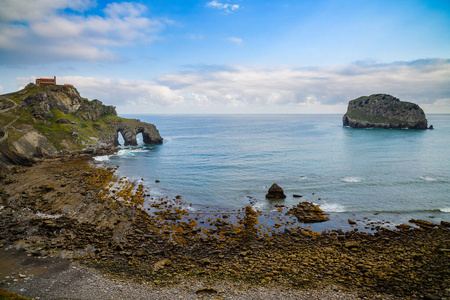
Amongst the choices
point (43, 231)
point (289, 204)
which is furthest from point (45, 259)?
point (289, 204)

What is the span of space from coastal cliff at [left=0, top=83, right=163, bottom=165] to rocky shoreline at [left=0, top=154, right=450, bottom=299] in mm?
32479

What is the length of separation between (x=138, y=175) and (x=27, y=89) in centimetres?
6973

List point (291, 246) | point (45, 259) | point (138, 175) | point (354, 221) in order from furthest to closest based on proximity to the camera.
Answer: point (138, 175) < point (354, 221) < point (291, 246) < point (45, 259)

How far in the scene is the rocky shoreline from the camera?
21859 millimetres

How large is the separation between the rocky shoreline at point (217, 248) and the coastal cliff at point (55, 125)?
107 ft

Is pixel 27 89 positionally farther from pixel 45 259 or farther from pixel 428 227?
pixel 428 227

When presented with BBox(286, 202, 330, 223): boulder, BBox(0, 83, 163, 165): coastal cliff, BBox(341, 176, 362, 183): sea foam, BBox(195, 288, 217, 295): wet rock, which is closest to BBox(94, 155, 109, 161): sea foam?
BBox(0, 83, 163, 165): coastal cliff

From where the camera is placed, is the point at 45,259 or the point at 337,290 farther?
the point at 45,259

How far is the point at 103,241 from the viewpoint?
29062 mm

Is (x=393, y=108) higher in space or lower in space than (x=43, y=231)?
higher

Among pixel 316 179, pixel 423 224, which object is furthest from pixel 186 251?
pixel 316 179

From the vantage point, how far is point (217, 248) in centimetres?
2852

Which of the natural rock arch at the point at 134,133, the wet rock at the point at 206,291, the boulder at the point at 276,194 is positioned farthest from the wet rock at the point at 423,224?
the natural rock arch at the point at 134,133

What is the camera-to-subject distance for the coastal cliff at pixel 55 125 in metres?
67.3
